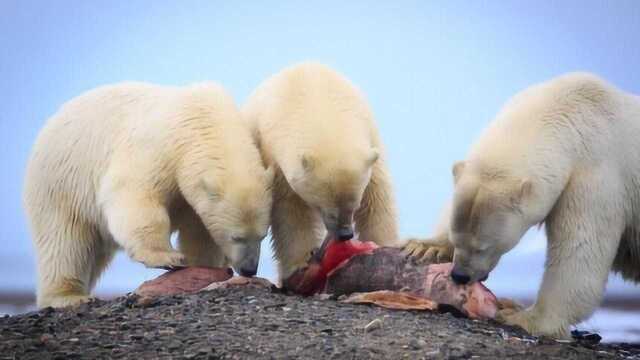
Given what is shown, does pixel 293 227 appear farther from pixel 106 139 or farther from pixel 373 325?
pixel 373 325

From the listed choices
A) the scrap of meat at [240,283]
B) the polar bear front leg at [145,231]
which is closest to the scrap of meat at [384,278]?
the scrap of meat at [240,283]

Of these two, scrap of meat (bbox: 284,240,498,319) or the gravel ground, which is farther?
scrap of meat (bbox: 284,240,498,319)

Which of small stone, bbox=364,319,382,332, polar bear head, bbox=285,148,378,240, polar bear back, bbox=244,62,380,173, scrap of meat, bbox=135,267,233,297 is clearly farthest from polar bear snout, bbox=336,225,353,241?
small stone, bbox=364,319,382,332

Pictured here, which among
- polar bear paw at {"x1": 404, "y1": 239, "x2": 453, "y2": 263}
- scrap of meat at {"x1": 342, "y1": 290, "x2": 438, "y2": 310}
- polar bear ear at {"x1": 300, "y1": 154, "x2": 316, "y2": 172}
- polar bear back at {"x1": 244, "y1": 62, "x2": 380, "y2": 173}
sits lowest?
scrap of meat at {"x1": 342, "y1": 290, "x2": 438, "y2": 310}

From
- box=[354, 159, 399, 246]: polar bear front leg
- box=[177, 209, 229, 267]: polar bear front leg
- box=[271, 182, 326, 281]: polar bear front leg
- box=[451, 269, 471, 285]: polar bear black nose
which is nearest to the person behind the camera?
box=[451, 269, 471, 285]: polar bear black nose

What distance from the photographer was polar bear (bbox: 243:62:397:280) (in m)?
7.70

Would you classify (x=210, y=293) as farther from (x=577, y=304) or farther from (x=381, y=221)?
(x=577, y=304)

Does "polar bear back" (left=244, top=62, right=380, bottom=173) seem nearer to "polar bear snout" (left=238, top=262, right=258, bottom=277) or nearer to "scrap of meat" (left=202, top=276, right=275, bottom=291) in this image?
"polar bear snout" (left=238, top=262, right=258, bottom=277)

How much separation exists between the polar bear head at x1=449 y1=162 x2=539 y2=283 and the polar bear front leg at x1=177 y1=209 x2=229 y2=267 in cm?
244

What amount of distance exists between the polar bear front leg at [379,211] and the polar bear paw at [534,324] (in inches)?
52.4

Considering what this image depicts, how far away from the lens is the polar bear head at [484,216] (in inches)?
286

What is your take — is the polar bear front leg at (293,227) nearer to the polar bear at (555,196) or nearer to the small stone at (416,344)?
the polar bear at (555,196)

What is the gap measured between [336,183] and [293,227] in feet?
2.77

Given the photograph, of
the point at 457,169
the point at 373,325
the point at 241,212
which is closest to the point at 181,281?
the point at 241,212
